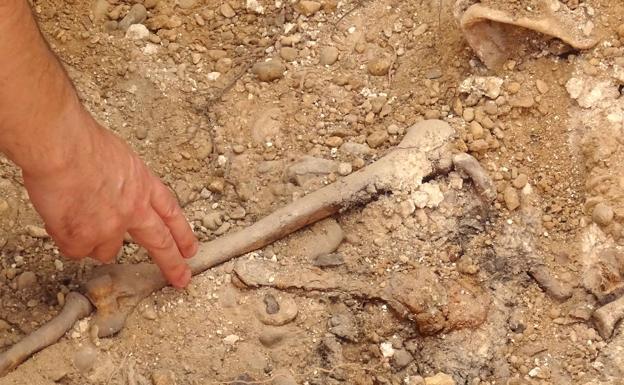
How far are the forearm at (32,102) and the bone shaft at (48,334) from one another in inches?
18.3

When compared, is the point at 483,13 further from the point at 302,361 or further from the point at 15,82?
the point at 15,82

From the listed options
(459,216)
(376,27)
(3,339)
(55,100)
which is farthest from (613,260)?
(3,339)

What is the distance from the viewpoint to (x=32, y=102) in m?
1.86

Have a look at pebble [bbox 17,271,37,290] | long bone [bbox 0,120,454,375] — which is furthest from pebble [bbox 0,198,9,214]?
→ long bone [bbox 0,120,454,375]

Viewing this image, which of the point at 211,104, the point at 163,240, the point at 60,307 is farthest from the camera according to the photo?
the point at 211,104

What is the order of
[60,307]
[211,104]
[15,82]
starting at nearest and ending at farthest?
1. [15,82]
2. [60,307]
3. [211,104]

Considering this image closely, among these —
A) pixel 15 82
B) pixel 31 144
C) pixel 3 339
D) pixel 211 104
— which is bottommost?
pixel 3 339

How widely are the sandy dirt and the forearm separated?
53cm

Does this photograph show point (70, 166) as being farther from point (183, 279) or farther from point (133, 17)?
point (133, 17)

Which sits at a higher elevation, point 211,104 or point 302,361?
point 211,104

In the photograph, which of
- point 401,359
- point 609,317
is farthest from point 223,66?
point 609,317

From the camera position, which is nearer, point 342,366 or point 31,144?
point 31,144

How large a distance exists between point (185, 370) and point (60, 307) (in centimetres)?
37

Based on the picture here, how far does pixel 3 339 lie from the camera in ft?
7.43
